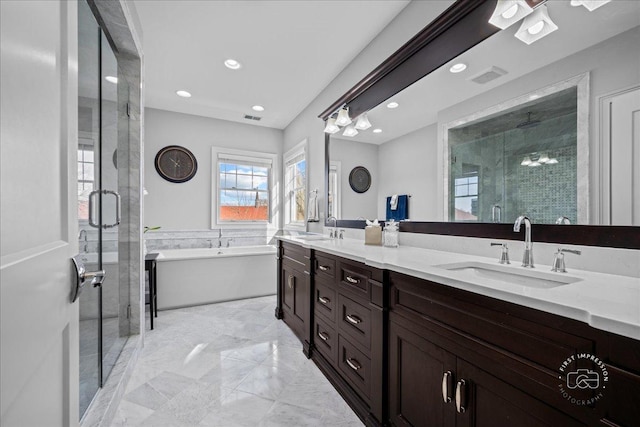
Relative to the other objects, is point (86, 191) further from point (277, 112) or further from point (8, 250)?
point (277, 112)

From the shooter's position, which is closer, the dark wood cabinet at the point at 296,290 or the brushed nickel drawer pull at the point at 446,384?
the brushed nickel drawer pull at the point at 446,384

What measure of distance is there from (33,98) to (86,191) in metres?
1.20

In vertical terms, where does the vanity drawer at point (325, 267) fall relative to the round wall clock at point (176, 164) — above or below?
below

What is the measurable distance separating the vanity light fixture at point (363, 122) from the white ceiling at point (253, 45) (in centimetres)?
62

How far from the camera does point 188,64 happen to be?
286 centimetres

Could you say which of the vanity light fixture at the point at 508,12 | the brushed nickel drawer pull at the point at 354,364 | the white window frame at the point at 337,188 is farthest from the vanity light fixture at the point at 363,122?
the brushed nickel drawer pull at the point at 354,364

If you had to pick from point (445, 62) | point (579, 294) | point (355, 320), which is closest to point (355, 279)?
point (355, 320)

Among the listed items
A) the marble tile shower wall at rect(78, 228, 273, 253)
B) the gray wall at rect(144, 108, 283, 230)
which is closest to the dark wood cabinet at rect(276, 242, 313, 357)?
the marble tile shower wall at rect(78, 228, 273, 253)

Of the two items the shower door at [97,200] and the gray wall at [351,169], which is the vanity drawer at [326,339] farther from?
the shower door at [97,200]

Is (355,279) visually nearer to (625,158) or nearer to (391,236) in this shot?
(391,236)

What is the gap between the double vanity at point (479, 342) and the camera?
26.1 inches

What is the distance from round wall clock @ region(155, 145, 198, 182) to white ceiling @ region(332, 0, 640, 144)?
3.06m

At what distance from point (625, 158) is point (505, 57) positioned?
0.75 meters

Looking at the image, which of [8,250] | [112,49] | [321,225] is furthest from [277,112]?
[8,250]
